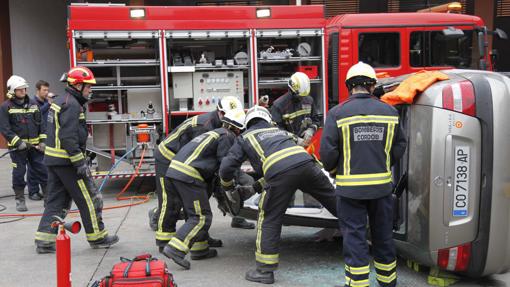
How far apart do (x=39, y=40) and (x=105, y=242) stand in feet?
33.4

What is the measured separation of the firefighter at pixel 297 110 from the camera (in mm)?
7457

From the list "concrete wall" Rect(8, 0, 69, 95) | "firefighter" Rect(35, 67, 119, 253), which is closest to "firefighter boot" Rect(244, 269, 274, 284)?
"firefighter" Rect(35, 67, 119, 253)

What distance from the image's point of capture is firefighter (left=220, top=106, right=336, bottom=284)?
4.59 metres

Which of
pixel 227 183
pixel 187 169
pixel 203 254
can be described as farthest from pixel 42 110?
pixel 227 183

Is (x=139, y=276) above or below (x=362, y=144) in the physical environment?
below

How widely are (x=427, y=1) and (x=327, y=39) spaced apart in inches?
228

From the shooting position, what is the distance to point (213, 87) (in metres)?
8.62

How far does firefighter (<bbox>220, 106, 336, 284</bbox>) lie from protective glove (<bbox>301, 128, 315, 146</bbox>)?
2.64 metres

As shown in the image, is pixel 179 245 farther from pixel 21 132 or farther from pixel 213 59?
pixel 213 59

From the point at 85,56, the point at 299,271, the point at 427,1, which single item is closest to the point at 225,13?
the point at 85,56

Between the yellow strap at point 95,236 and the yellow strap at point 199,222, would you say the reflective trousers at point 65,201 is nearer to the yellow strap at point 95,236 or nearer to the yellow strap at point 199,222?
the yellow strap at point 95,236

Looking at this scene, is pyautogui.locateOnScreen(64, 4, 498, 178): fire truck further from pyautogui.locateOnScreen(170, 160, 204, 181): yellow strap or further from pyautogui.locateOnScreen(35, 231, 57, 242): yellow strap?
pyautogui.locateOnScreen(170, 160, 204, 181): yellow strap

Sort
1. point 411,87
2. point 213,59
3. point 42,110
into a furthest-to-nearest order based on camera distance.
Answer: point 213,59 → point 42,110 → point 411,87

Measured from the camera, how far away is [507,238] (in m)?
4.14
